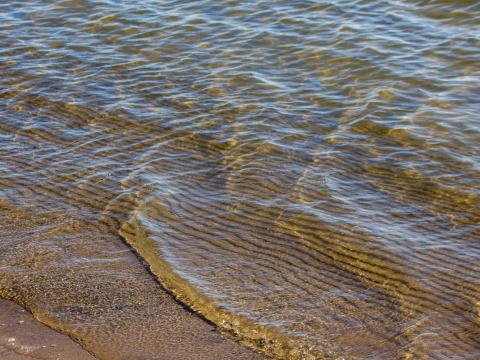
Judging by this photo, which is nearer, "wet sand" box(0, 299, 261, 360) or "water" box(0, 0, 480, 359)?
"wet sand" box(0, 299, 261, 360)

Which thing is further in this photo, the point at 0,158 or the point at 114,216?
the point at 0,158

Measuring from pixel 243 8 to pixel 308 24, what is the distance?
142 cm

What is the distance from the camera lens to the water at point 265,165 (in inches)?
223

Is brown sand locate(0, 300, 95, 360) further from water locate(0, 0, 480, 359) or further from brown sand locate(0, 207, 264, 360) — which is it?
water locate(0, 0, 480, 359)

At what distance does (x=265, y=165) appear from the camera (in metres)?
7.91

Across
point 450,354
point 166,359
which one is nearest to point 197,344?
point 166,359

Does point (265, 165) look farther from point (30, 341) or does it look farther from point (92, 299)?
point (30, 341)

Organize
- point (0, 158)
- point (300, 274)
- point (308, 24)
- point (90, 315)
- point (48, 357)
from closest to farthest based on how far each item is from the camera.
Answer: point (48, 357), point (90, 315), point (300, 274), point (0, 158), point (308, 24)

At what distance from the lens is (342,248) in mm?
6422

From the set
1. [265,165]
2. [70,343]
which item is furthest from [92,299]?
[265,165]

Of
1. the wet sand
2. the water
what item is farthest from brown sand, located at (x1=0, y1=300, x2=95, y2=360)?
the water

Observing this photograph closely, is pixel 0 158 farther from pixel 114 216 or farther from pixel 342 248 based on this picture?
pixel 342 248

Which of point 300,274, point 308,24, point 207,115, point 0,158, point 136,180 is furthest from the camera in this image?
point 308,24

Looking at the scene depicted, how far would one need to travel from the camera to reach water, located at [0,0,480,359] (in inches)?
223
